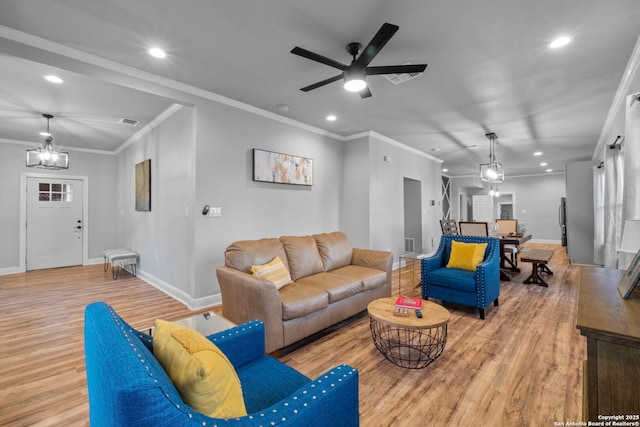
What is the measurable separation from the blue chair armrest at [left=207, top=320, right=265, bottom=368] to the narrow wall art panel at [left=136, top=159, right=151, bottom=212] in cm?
409

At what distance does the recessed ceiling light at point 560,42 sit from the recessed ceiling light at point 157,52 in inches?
143

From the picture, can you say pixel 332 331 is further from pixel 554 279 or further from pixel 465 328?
pixel 554 279

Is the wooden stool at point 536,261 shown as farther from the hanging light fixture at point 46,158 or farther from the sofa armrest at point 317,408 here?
the hanging light fixture at point 46,158

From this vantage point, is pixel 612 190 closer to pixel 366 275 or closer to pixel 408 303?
pixel 366 275

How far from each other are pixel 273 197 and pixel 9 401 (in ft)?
10.7

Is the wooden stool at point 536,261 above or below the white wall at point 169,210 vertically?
below

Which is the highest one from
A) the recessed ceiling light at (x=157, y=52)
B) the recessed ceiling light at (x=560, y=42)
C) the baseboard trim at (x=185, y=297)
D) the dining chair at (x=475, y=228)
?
the recessed ceiling light at (x=157, y=52)

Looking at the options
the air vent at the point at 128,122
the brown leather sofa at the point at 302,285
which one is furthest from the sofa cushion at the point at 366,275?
the air vent at the point at 128,122

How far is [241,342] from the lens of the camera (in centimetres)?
154

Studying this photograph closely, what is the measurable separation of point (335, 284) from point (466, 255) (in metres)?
1.87

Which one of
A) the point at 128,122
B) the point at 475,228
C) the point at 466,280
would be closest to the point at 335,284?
the point at 466,280

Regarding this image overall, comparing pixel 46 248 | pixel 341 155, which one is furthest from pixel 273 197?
pixel 46 248

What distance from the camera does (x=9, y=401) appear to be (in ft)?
6.23

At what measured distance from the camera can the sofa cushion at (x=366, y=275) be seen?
3152mm
